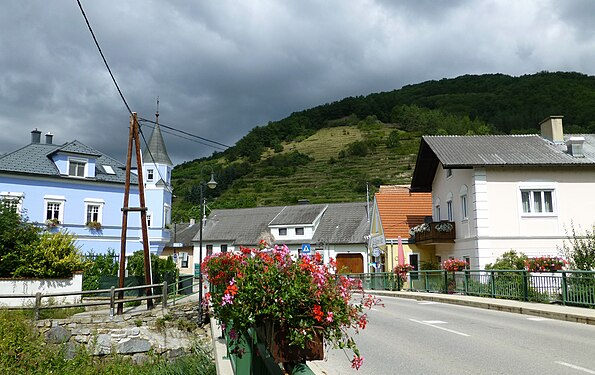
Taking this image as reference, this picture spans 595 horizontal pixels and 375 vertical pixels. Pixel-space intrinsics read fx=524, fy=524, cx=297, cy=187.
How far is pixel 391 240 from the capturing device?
119 feet

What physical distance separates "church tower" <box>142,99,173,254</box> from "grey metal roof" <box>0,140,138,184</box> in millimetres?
2994

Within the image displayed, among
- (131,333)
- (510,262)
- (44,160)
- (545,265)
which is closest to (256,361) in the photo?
(131,333)

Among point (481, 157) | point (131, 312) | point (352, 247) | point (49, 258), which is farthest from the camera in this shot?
point (352, 247)

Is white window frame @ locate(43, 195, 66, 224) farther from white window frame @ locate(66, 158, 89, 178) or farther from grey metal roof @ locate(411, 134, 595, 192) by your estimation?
grey metal roof @ locate(411, 134, 595, 192)

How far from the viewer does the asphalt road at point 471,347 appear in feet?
26.8

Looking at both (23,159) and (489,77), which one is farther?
(489,77)

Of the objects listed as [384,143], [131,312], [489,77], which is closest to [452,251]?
[131,312]

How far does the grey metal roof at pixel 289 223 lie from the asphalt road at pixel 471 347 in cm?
3665

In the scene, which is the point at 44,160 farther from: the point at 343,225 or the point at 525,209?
the point at 525,209

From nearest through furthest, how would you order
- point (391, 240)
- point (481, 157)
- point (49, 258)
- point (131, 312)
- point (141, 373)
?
point (141, 373), point (131, 312), point (49, 258), point (481, 157), point (391, 240)

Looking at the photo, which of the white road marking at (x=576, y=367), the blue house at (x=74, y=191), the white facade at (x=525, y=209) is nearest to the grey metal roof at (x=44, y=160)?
the blue house at (x=74, y=191)

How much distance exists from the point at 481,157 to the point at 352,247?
84.8ft

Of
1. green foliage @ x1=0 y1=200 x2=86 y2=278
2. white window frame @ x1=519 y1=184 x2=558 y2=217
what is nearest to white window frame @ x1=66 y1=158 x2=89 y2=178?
green foliage @ x1=0 y1=200 x2=86 y2=278

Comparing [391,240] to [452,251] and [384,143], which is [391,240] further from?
[384,143]
